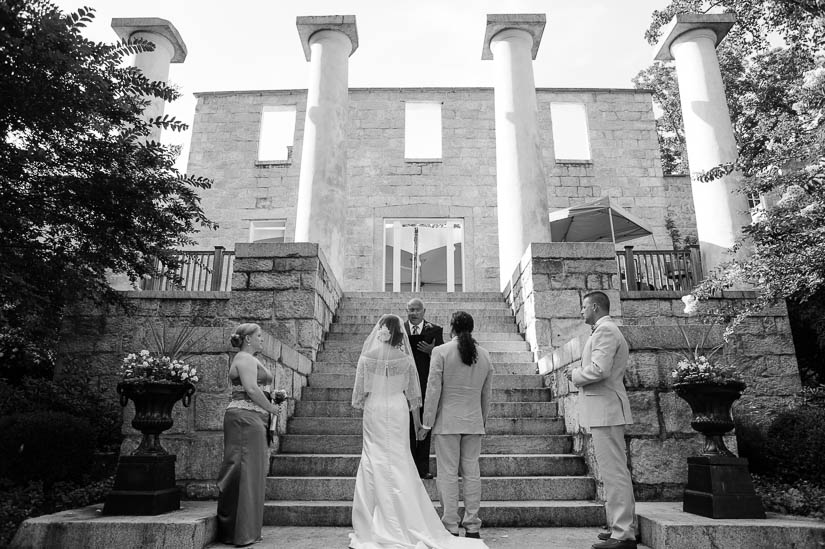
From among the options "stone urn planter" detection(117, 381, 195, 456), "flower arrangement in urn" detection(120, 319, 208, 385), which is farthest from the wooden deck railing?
"stone urn planter" detection(117, 381, 195, 456)

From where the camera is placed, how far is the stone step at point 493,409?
21.6 feet

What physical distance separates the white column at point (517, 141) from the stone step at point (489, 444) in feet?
15.0

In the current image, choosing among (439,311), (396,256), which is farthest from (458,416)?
(396,256)

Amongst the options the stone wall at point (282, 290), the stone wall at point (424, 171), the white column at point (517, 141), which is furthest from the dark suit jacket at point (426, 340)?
the stone wall at point (424, 171)

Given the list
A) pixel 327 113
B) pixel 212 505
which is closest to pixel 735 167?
pixel 327 113

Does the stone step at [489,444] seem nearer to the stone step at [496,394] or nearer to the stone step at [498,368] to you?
the stone step at [496,394]

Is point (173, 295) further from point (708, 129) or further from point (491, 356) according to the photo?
point (708, 129)

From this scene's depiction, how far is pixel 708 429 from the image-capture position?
4633mm

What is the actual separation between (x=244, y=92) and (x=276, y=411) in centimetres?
1408

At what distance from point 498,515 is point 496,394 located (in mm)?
2101

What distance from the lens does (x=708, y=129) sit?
11.4 metres

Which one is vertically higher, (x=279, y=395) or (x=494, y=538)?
(x=279, y=395)

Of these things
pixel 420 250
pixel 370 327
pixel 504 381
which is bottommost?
pixel 504 381

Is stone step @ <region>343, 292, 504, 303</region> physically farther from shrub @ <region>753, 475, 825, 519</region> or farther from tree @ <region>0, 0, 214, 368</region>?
shrub @ <region>753, 475, 825, 519</region>
